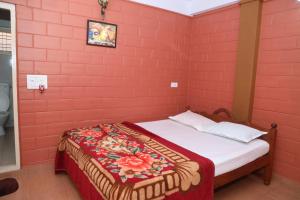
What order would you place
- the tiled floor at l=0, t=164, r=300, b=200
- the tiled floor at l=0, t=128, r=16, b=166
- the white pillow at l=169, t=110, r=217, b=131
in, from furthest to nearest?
the white pillow at l=169, t=110, r=217, b=131, the tiled floor at l=0, t=128, r=16, b=166, the tiled floor at l=0, t=164, r=300, b=200

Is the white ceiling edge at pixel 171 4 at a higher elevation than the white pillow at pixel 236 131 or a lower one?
higher

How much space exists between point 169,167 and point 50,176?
62.4 inches

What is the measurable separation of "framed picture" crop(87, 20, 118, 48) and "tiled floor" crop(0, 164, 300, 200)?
1.72 metres

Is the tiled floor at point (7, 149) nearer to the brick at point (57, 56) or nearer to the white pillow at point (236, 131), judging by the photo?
the brick at point (57, 56)

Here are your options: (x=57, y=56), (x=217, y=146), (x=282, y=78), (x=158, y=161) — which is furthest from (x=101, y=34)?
(x=282, y=78)

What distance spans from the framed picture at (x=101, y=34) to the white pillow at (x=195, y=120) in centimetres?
145

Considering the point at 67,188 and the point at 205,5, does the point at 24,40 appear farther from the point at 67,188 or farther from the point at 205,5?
the point at 205,5

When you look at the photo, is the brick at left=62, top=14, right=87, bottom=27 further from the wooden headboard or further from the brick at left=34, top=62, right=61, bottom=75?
the wooden headboard

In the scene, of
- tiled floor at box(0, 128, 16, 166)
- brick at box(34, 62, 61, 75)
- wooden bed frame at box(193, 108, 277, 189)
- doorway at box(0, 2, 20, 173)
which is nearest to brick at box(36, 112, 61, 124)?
doorway at box(0, 2, 20, 173)

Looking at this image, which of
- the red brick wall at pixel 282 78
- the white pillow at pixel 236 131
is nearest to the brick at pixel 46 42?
the white pillow at pixel 236 131

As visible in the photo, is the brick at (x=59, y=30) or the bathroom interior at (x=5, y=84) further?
the bathroom interior at (x=5, y=84)

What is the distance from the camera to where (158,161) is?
1.73 m

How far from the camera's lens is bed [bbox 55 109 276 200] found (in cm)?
148

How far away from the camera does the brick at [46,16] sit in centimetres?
237
